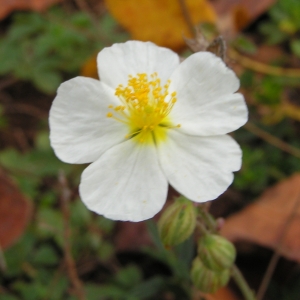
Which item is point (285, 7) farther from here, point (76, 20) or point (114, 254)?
point (114, 254)

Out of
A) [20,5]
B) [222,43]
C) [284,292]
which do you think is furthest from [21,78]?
[284,292]

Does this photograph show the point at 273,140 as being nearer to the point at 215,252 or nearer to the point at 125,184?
the point at 215,252

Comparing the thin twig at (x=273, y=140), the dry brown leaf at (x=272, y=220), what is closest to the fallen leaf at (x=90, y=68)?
the thin twig at (x=273, y=140)

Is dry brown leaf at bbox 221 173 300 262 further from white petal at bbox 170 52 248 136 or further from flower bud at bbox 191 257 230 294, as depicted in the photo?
white petal at bbox 170 52 248 136

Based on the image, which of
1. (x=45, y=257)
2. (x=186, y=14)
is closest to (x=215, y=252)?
(x=45, y=257)

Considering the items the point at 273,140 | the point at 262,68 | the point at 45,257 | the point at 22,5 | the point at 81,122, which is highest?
the point at 81,122

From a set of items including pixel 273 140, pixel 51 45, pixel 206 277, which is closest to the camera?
pixel 206 277
